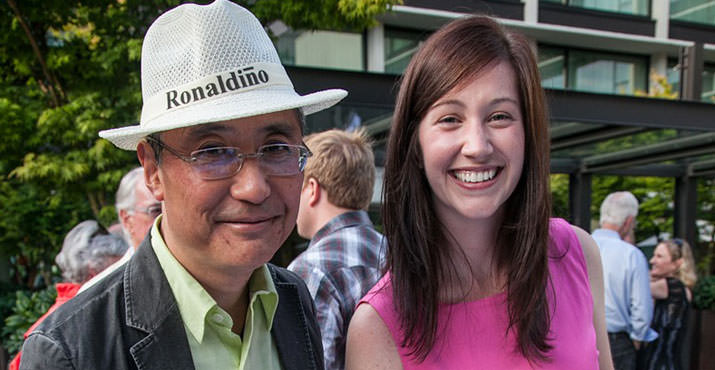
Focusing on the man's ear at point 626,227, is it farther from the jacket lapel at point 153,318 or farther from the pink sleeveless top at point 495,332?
the jacket lapel at point 153,318

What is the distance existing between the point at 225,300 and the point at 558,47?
60.0ft

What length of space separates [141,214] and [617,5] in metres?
19.2

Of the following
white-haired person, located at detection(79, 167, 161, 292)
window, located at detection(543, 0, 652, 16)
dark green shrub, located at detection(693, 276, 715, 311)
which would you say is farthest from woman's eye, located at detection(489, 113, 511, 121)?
window, located at detection(543, 0, 652, 16)

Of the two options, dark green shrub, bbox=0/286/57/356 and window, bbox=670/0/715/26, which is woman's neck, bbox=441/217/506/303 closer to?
dark green shrub, bbox=0/286/57/356

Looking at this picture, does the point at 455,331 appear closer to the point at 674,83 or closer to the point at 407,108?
the point at 407,108

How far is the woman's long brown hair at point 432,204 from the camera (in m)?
1.61

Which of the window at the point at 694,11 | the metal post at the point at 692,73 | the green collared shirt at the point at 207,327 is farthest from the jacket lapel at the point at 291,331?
the window at the point at 694,11

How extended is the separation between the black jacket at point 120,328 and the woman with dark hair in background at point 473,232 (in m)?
0.58

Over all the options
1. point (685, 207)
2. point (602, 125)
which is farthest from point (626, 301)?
point (685, 207)

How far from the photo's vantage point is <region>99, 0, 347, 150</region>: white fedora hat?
3.91 ft

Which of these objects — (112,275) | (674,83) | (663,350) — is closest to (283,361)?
(112,275)

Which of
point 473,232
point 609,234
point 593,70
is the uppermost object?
point 593,70

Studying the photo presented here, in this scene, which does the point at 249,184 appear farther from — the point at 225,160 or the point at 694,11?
the point at 694,11

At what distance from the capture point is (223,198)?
1.22 m
